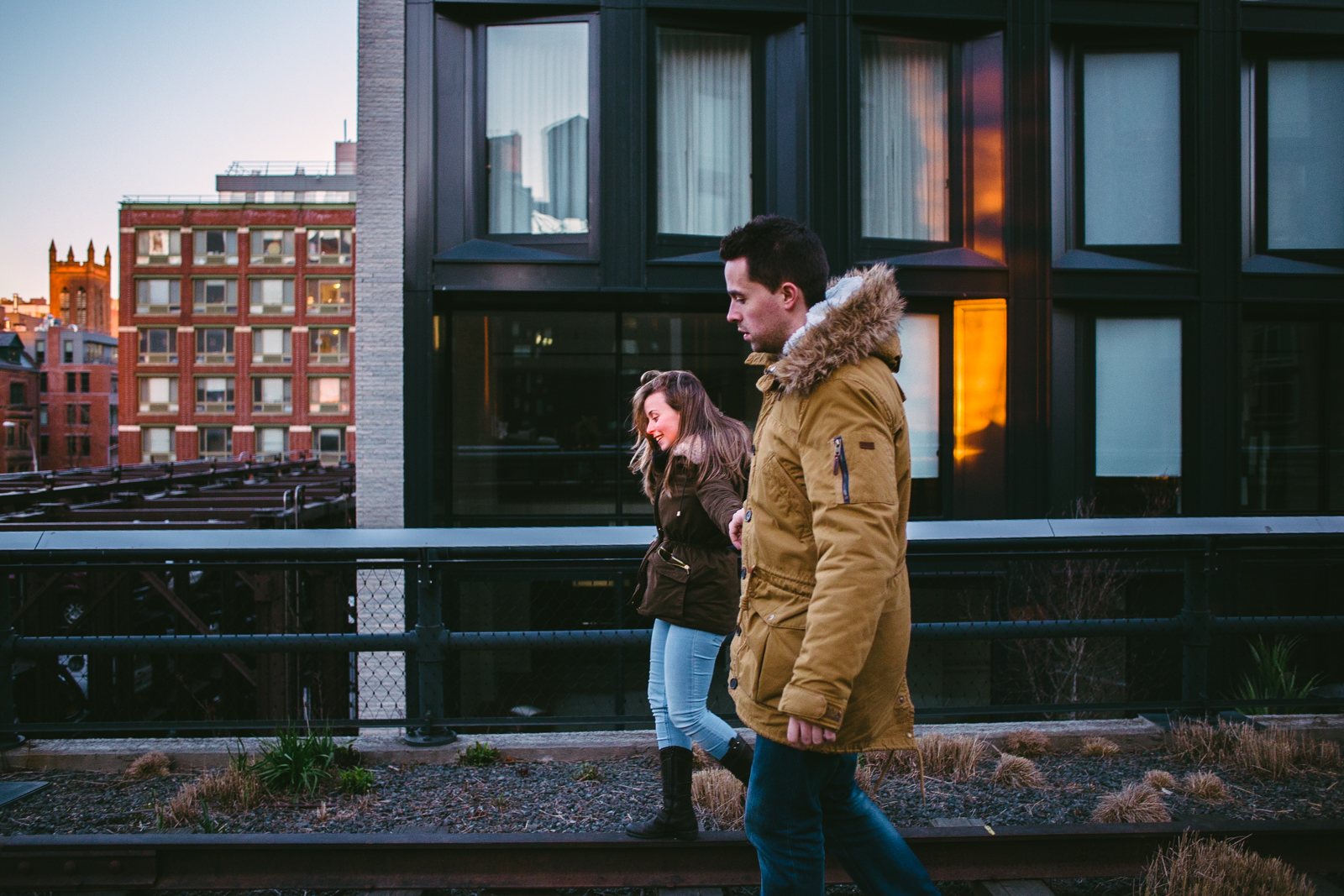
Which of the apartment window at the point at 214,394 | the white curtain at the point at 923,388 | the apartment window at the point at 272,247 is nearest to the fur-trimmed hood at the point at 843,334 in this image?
the white curtain at the point at 923,388

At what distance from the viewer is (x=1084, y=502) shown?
35.9 feet

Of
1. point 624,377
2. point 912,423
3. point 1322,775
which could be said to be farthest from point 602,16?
point 1322,775

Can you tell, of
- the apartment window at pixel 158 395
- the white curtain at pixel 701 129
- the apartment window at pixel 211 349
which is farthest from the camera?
the apartment window at pixel 211 349

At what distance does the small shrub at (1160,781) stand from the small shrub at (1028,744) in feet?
1.67

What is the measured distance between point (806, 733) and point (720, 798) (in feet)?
6.72

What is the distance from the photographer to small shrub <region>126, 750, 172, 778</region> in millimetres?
4148

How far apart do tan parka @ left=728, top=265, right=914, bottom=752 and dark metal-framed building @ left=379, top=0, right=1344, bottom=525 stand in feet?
27.9

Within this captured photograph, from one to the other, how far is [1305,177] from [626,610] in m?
10.6

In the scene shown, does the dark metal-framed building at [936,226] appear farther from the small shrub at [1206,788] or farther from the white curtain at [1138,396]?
the small shrub at [1206,788]

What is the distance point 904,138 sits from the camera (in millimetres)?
11156

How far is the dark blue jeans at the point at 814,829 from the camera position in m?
2.06

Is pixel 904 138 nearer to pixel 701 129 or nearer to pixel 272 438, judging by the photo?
pixel 701 129

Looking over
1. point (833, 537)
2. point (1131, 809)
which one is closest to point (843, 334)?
point (833, 537)

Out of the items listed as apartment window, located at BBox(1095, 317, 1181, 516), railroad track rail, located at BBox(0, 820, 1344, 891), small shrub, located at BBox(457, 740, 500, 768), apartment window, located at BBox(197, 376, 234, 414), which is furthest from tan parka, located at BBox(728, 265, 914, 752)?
apartment window, located at BBox(197, 376, 234, 414)
